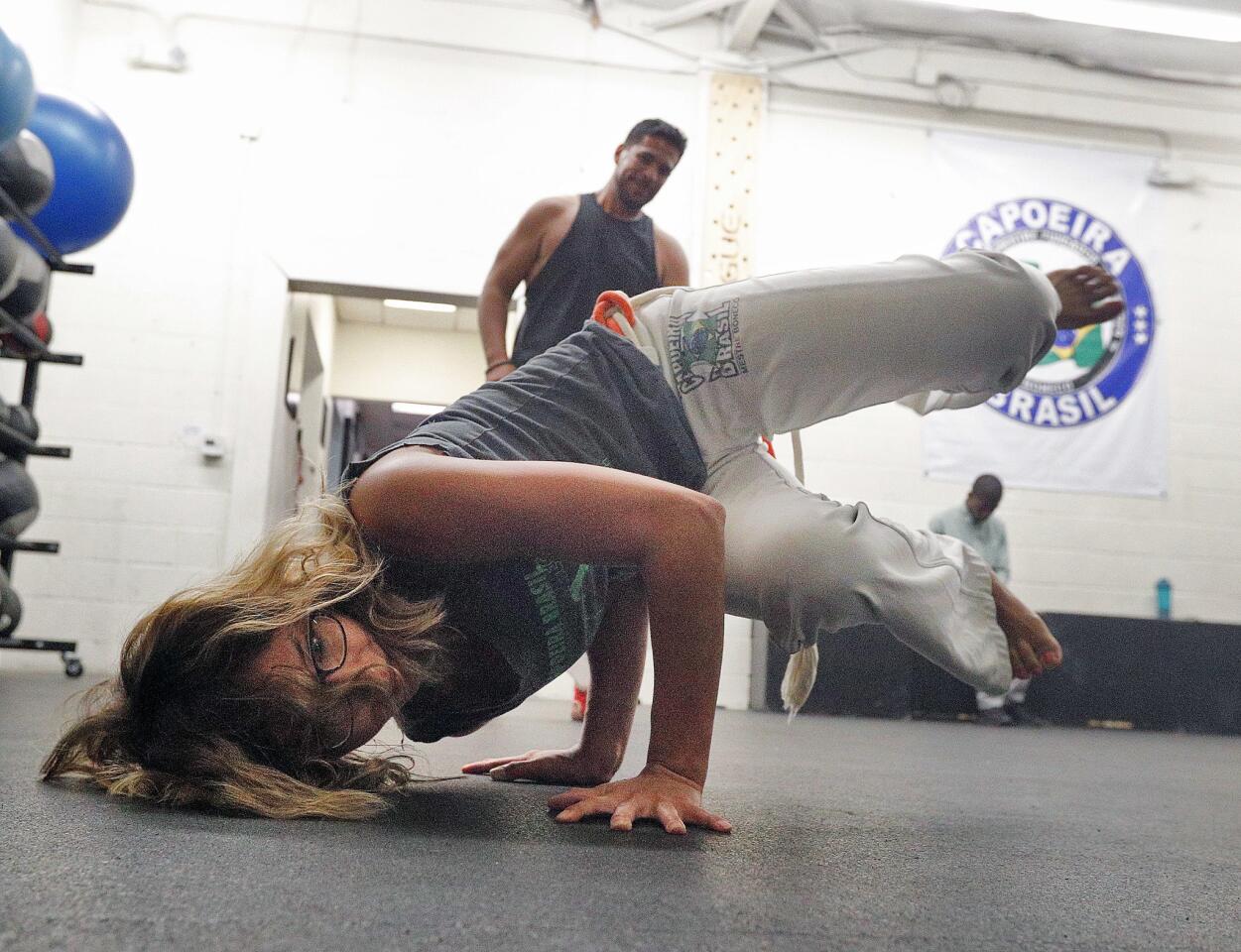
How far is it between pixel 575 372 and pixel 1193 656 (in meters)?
4.40

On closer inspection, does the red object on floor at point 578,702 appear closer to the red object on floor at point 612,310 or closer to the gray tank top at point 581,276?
the gray tank top at point 581,276

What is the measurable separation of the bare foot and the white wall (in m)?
3.18

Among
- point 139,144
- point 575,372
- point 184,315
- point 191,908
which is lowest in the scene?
point 191,908

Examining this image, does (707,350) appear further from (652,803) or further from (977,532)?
(977,532)

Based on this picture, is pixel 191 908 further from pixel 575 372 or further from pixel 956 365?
pixel 956 365

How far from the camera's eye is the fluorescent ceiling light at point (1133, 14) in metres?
4.39

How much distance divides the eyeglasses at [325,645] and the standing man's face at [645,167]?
1529 mm

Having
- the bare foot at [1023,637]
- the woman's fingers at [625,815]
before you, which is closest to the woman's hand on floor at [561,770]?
the woman's fingers at [625,815]

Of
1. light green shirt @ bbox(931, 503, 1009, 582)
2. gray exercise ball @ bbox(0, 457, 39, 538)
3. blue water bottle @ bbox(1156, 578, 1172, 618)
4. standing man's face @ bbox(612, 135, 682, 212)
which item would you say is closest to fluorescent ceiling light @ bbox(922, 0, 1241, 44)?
light green shirt @ bbox(931, 503, 1009, 582)

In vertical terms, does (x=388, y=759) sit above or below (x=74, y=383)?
below

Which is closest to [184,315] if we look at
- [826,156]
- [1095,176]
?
[826,156]

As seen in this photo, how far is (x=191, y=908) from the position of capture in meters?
0.67

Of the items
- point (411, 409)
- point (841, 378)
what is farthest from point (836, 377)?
point (411, 409)

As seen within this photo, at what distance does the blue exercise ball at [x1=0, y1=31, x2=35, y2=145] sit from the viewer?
243cm
